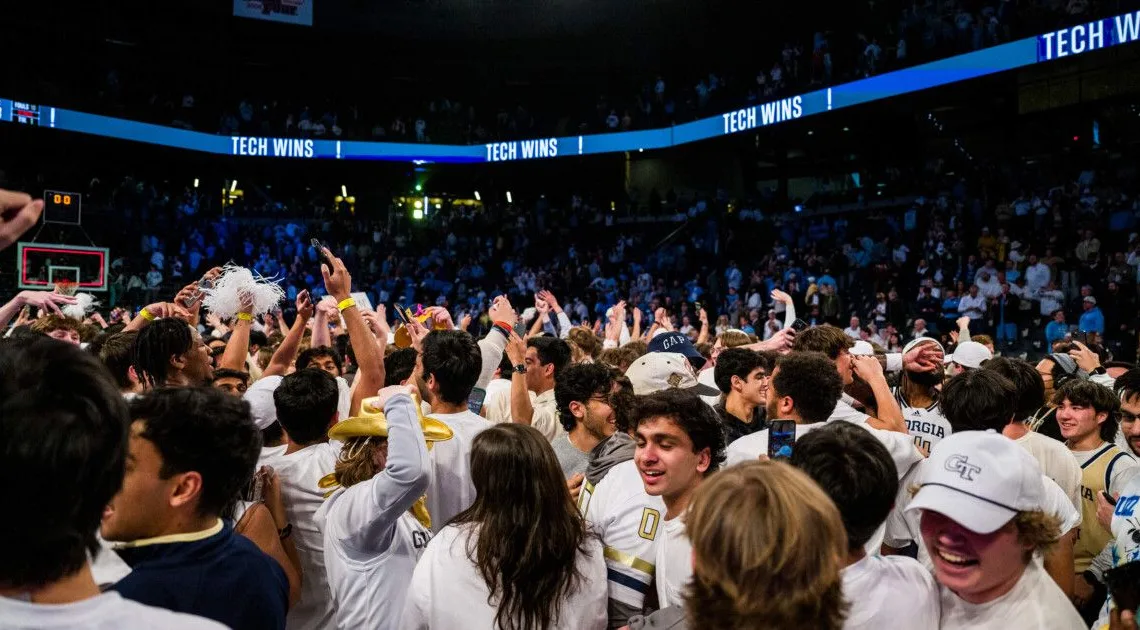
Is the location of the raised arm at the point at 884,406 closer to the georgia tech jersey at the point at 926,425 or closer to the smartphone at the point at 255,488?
the georgia tech jersey at the point at 926,425

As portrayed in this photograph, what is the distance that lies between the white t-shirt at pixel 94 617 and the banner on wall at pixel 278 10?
101ft

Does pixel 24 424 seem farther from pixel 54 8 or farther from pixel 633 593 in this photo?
pixel 54 8

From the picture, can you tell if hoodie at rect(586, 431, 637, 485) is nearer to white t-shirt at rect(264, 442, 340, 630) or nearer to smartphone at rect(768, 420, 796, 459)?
smartphone at rect(768, 420, 796, 459)

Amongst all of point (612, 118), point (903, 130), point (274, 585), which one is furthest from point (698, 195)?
point (274, 585)

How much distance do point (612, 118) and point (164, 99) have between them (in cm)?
1435

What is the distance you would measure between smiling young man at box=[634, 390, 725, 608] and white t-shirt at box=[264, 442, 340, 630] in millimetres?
1231

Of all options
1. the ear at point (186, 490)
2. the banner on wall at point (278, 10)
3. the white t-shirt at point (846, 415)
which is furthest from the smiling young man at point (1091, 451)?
the banner on wall at point (278, 10)

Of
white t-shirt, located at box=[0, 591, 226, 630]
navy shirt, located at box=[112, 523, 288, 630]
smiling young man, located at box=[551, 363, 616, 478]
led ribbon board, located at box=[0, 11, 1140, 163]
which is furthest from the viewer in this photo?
led ribbon board, located at box=[0, 11, 1140, 163]

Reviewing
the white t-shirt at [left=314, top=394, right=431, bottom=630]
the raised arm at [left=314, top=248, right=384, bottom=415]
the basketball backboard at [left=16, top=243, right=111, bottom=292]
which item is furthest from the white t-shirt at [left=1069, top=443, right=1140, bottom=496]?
the basketball backboard at [left=16, top=243, right=111, bottom=292]

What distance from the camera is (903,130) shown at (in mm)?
23906

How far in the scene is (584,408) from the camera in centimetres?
425

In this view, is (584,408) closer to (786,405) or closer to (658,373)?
(786,405)

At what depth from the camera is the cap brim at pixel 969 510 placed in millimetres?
1984

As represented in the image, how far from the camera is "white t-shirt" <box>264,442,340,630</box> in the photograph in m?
3.24
